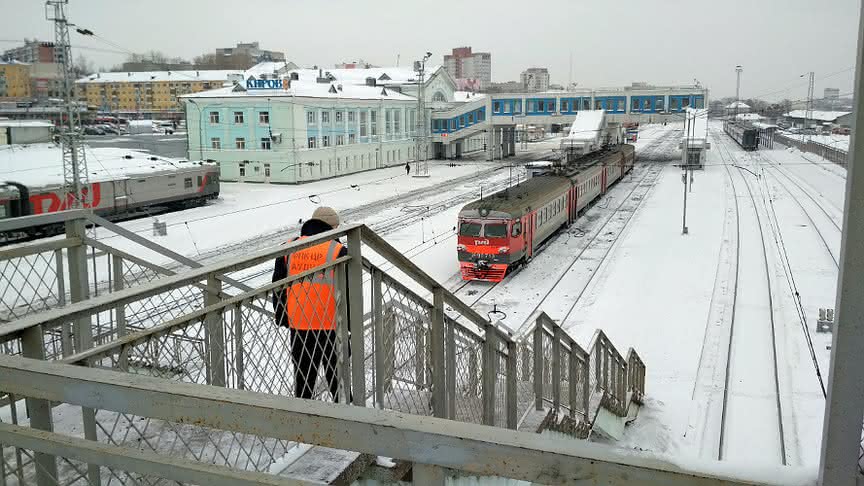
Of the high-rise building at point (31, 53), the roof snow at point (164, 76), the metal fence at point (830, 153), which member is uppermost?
the roof snow at point (164, 76)

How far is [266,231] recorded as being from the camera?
27766 millimetres

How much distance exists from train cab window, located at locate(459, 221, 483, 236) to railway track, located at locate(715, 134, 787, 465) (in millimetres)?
7160

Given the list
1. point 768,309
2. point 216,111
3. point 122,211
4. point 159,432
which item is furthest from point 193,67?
point 159,432

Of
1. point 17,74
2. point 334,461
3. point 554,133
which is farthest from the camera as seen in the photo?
point 554,133

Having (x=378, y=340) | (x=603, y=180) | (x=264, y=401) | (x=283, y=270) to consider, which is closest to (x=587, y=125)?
(x=603, y=180)

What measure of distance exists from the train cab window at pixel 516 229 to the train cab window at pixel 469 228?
0.94m

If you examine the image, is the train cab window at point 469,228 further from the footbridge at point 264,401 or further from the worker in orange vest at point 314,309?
the worker in orange vest at point 314,309

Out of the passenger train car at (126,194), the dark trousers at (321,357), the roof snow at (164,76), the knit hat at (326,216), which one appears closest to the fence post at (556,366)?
the knit hat at (326,216)

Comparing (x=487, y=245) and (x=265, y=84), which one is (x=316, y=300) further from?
(x=265, y=84)

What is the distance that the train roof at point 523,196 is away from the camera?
70.3ft

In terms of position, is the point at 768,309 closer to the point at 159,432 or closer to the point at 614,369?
the point at 614,369

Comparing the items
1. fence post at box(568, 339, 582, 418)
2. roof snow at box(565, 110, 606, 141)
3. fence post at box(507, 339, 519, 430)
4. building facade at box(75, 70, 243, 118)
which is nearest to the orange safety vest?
fence post at box(507, 339, 519, 430)

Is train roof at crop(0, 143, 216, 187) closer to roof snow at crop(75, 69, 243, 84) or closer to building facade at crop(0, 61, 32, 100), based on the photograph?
building facade at crop(0, 61, 32, 100)

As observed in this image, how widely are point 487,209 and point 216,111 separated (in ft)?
99.7
